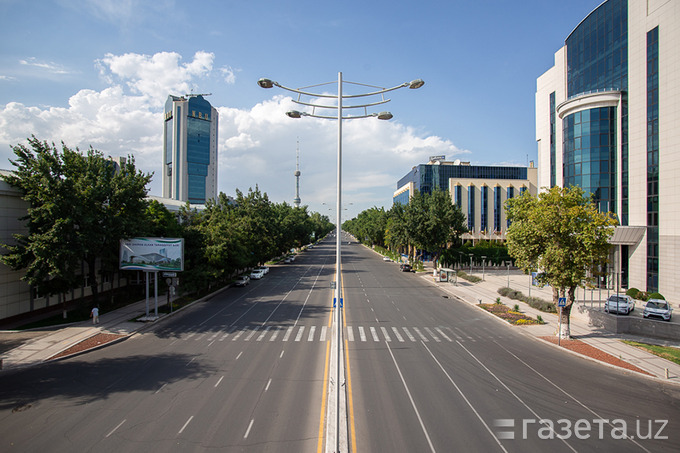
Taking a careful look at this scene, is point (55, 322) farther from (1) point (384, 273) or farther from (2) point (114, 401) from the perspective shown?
(1) point (384, 273)

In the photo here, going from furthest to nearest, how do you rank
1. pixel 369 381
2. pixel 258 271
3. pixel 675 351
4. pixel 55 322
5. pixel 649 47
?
pixel 258 271 → pixel 649 47 → pixel 55 322 → pixel 675 351 → pixel 369 381

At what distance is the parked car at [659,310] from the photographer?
1009 inches

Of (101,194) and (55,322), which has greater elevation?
(101,194)

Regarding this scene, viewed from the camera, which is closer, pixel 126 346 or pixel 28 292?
pixel 126 346

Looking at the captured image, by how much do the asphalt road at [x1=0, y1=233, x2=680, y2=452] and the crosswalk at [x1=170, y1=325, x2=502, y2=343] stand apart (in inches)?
5.0

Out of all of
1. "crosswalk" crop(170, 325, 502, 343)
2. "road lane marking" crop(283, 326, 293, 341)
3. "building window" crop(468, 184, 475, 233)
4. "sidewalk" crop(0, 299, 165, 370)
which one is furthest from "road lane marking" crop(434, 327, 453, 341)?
"building window" crop(468, 184, 475, 233)

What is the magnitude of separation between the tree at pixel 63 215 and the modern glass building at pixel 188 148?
154458mm

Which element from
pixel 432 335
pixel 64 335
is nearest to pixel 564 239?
pixel 432 335

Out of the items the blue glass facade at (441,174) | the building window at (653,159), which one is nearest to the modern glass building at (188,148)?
the blue glass facade at (441,174)

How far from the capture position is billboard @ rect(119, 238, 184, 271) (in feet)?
86.5

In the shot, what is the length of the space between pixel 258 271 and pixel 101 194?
2682 centimetres

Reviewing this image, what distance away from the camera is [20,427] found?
1116 centimetres

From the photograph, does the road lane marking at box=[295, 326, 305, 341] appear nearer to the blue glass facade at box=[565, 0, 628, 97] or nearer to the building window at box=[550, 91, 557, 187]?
the building window at box=[550, 91, 557, 187]

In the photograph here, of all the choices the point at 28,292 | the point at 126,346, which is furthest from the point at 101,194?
the point at 126,346
